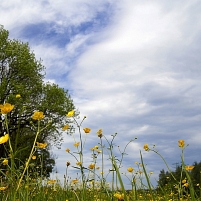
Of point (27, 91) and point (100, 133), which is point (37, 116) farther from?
point (27, 91)

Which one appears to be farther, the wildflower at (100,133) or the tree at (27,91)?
the tree at (27,91)

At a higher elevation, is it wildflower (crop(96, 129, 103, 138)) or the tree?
the tree

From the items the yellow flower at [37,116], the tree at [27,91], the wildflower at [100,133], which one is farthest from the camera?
the tree at [27,91]

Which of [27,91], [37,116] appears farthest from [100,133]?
[27,91]

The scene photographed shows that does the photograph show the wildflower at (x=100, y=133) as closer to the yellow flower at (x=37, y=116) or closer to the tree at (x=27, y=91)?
the yellow flower at (x=37, y=116)

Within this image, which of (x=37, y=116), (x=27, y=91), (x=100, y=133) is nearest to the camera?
(x=37, y=116)

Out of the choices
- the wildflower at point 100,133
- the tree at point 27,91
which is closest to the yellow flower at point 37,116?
the wildflower at point 100,133

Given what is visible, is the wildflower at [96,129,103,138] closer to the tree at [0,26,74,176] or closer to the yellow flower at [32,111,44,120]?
the yellow flower at [32,111,44,120]

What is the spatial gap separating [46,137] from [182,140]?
23.0m

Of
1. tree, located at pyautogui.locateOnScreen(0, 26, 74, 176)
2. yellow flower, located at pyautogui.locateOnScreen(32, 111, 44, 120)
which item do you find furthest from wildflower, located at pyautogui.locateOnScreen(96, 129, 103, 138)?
tree, located at pyautogui.locateOnScreen(0, 26, 74, 176)

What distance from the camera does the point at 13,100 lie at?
21016mm

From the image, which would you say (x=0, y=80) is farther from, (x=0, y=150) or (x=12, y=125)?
(x=0, y=150)

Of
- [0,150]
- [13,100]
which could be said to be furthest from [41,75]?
[0,150]

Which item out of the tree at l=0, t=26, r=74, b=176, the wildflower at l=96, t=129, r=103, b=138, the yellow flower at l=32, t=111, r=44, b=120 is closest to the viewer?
the yellow flower at l=32, t=111, r=44, b=120
